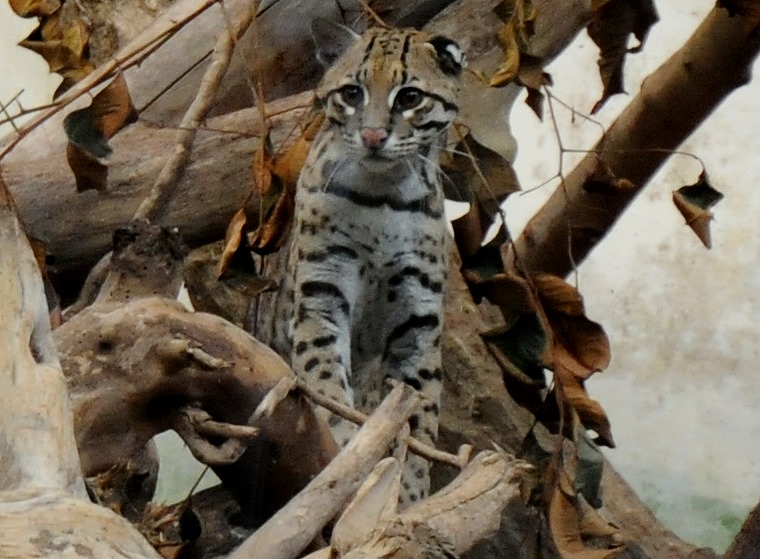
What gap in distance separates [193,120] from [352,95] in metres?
0.52

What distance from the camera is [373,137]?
2684 millimetres

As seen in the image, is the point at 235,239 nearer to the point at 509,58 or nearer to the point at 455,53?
the point at 509,58

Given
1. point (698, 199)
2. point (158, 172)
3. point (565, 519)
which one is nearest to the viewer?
point (565, 519)

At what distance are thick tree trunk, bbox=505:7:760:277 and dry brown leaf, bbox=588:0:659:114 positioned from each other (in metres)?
0.58

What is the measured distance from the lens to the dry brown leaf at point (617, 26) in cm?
255

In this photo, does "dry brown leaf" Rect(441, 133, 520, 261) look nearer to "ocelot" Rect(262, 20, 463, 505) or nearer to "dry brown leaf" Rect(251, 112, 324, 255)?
"ocelot" Rect(262, 20, 463, 505)

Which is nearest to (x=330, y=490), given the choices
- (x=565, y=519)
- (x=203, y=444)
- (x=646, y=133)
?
(x=203, y=444)

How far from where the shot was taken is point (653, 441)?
3973 mm

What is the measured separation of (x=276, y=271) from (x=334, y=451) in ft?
3.25

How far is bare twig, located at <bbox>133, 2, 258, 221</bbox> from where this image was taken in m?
3.03

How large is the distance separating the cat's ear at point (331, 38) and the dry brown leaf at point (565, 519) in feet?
3.79

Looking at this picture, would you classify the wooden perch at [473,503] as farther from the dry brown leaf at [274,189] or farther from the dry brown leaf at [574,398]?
the dry brown leaf at [274,189]

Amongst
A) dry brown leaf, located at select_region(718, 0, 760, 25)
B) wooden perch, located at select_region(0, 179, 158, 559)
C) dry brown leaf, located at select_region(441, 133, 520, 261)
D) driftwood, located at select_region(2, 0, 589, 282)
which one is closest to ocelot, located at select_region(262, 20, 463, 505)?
dry brown leaf, located at select_region(441, 133, 520, 261)

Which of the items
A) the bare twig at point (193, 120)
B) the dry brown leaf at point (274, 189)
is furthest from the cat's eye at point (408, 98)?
the bare twig at point (193, 120)
